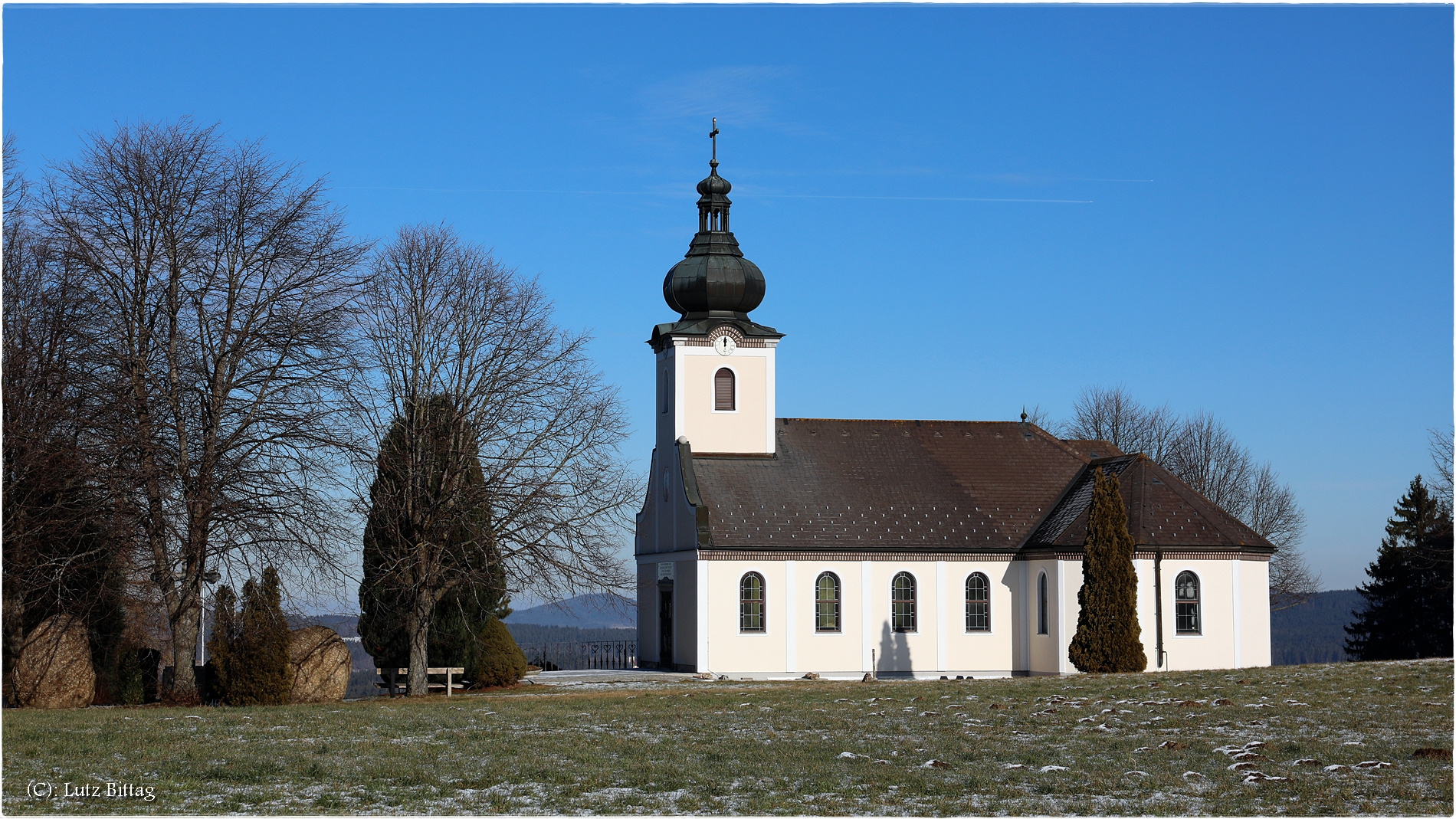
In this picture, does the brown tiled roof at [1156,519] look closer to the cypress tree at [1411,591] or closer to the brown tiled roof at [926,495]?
the brown tiled roof at [926,495]

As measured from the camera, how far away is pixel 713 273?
144 feet

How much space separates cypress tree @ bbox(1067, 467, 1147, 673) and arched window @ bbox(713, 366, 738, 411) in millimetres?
11944

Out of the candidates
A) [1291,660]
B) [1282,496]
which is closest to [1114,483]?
[1282,496]

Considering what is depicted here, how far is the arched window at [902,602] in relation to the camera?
41.3 meters

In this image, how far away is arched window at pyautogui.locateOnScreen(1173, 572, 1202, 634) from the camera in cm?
3956

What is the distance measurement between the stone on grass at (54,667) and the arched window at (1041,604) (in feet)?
80.5

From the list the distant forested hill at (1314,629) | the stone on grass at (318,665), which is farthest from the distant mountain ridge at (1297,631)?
the stone on grass at (318,665)

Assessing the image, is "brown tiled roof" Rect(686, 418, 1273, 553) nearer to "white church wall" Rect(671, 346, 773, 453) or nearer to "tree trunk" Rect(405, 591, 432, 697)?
"white church wall" Rect(671, 346, 773, 453)

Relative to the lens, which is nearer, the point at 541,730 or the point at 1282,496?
the point at 541,730

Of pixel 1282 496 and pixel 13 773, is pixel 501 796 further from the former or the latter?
pixel 1282 496

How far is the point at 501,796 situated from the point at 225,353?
15.1 metres

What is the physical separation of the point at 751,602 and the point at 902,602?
4270 millimetres

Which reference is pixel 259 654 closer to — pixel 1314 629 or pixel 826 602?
pixel 826 602

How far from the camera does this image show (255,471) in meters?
26.1
